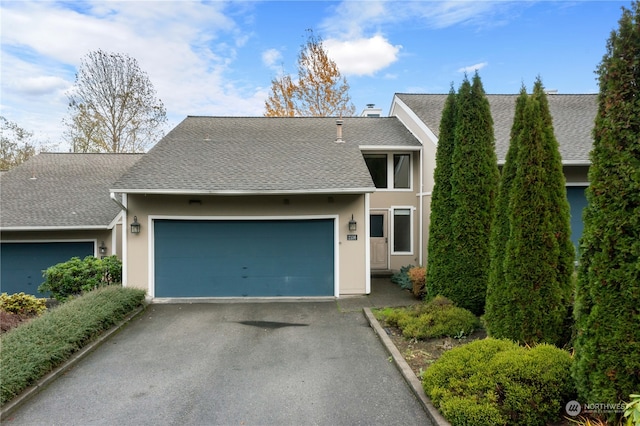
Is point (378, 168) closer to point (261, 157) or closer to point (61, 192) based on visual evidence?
point (261, 157)

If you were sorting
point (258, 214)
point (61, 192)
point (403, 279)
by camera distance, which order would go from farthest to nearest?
point (61, 192), point (403, 279), point (258, 214)

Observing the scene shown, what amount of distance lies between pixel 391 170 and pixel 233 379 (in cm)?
882

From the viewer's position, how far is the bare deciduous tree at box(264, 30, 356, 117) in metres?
Answer: 21.0

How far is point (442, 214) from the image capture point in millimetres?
7445

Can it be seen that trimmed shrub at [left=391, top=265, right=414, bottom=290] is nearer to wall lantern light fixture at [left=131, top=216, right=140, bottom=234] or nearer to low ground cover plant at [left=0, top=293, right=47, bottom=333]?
wall lantern light fixture at [left=131, top=216, right=140, bottom=234]

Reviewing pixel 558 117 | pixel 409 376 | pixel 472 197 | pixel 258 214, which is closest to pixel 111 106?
pixel 258 214

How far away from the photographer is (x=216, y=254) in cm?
895

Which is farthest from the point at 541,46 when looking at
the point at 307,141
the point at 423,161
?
the point at 307,141

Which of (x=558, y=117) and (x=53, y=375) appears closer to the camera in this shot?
(x=53, y=375)

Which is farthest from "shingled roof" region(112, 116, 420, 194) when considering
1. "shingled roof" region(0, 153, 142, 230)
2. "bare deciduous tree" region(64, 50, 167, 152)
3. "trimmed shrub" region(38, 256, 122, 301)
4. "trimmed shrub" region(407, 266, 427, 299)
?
"bare deciduous tree" region(64, 50, 167, 152)

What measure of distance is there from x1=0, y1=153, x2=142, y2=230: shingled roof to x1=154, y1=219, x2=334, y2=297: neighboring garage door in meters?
3.43

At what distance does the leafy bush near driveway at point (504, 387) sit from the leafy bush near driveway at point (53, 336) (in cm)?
488

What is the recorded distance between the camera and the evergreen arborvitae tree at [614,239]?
277cm

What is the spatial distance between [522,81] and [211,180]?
→ 7.07 metres
